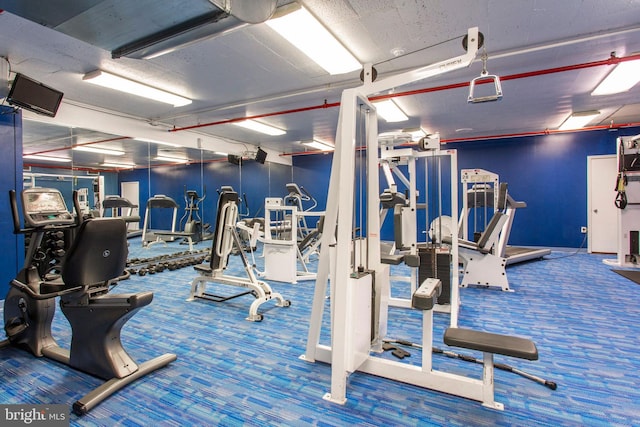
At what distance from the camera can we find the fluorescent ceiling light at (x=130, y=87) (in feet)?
14.0

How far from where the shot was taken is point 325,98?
5.43 metres

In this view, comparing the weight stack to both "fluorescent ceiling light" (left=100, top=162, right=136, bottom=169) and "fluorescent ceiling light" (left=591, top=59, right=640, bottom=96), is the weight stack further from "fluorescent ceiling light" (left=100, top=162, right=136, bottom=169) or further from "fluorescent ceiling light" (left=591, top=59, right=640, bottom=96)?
"fluorescent ceiling light" (left=100, top=162, right=136, bottom=169)

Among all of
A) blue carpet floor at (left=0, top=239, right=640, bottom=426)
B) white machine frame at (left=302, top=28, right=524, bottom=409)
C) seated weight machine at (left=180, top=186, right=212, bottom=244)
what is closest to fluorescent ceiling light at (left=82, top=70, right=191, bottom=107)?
seated weight machine at (left=180, top=186, right=212, bottom=244)

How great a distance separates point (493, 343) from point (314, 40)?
3.11 m

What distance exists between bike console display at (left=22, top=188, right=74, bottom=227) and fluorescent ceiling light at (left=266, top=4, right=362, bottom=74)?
2365mm

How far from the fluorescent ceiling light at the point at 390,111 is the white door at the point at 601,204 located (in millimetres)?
4985

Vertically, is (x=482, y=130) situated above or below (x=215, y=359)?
above

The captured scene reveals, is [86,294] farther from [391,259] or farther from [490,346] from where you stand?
[490,346]

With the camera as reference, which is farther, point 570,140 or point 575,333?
point 570,140

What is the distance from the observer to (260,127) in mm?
7348

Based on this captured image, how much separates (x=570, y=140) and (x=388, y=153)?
6683 mm

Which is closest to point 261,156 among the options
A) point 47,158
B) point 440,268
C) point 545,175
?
point 47,158

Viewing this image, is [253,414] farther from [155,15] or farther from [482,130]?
[482,130]

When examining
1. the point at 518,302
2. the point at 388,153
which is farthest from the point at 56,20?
the point at 518,302
